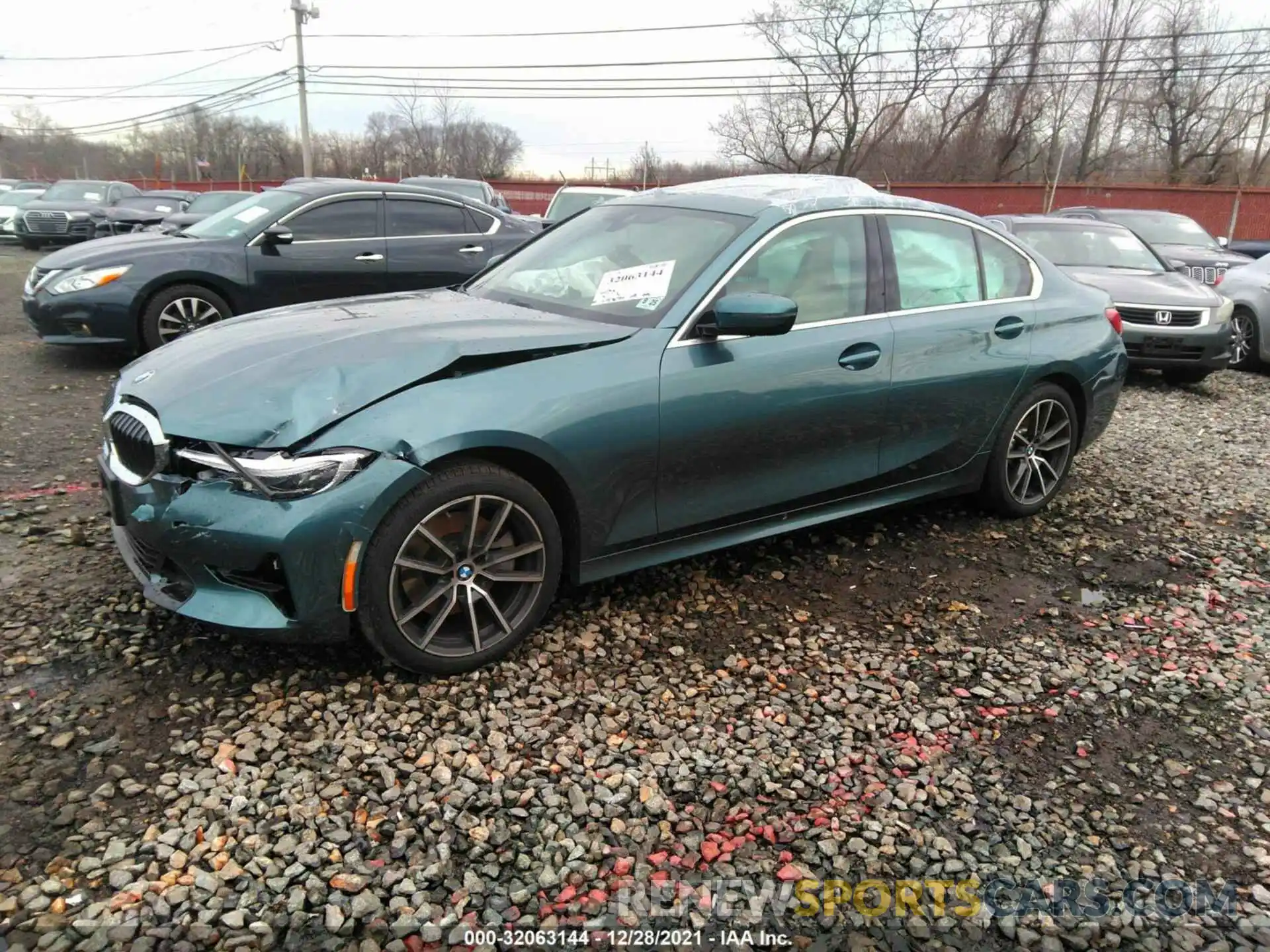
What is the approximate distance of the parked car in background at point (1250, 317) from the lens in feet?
30.8

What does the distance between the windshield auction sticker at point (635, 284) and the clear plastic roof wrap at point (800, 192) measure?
600 millimetres

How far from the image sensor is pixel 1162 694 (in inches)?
124

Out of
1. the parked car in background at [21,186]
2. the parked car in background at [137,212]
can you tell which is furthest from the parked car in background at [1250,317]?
the parked car in background at [21,186]

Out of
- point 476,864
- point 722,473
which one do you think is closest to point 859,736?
point 722,473

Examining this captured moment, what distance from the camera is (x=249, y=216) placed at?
23.9 ft

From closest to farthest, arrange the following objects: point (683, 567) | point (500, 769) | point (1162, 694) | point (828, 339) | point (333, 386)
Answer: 1. point (500, 769)
2. point (333, 386)
3. point (1162, 694)
4. point (828, 339)
5. point (683, 567)

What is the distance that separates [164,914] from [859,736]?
2.01 m

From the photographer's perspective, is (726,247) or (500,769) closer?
(500,769)

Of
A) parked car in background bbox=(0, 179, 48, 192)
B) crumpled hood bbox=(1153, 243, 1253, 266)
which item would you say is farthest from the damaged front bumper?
parked car in background bbox=(0, 179, 48, 192)

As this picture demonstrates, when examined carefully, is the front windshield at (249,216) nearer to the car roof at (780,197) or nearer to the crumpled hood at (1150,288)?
the car roof at (780,197)

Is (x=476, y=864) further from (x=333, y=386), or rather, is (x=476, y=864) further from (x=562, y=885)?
(x=333, y=386)

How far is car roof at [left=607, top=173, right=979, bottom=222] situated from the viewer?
146 inches

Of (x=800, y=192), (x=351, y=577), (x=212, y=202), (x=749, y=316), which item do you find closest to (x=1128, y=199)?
(x=212, y=202)

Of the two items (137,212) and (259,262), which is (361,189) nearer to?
(259,262)
